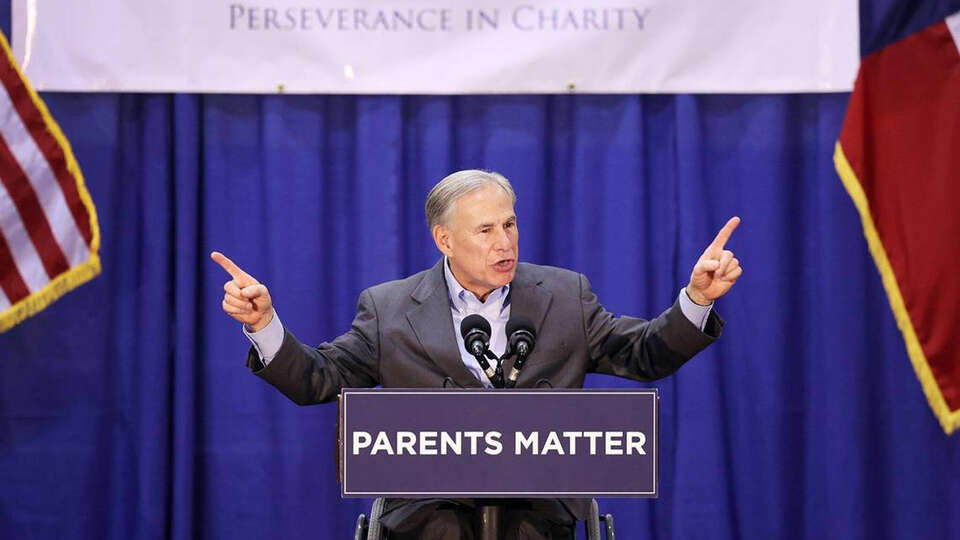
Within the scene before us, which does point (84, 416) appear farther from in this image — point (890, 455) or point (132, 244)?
point (890, 455)

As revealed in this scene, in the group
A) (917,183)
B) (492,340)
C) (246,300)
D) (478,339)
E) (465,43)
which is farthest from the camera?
(465,43)

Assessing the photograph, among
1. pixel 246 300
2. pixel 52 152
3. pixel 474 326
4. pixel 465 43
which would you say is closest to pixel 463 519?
pixel 474 326

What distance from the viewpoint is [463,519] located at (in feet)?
8.56

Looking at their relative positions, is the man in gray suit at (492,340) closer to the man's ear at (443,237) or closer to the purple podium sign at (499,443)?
the man's ear at (443,237)

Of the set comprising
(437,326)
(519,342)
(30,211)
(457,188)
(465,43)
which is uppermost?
(465,43)

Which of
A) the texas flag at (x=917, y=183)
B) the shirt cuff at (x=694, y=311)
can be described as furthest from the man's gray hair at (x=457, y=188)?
the texas flag at (x=917, y=183)

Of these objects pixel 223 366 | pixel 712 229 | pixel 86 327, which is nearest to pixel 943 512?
pixel 712 229

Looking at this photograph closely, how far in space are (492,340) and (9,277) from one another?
7.11ft

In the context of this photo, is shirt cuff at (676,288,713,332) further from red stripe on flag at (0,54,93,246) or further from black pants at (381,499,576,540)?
red stripe on flag at (0,54,93,246)

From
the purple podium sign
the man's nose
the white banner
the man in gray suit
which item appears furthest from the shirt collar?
the white banner

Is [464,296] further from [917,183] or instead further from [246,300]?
[917,183]

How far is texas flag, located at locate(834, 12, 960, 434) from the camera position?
13.3 feet

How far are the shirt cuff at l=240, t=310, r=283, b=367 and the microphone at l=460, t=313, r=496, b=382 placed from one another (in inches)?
19.8

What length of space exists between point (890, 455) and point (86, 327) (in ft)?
10.5
